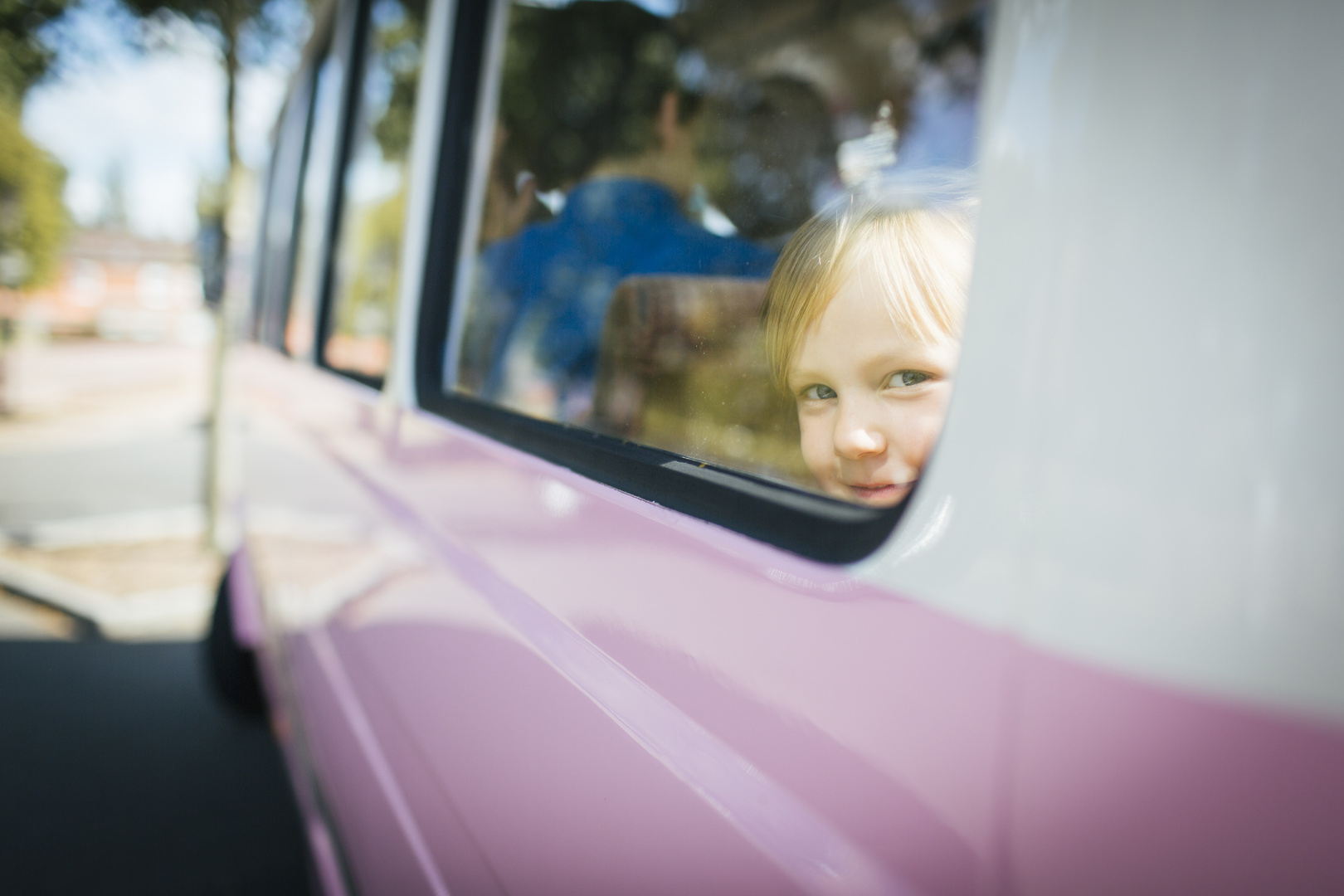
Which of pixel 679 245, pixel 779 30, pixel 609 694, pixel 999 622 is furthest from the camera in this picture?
pixel 779 30

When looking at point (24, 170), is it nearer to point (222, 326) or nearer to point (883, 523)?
point (222, 326)

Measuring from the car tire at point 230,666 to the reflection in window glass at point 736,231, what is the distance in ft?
8.23

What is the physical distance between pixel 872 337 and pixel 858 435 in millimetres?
100

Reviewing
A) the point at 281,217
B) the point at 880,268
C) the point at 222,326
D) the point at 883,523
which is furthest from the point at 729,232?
the point at 222,326

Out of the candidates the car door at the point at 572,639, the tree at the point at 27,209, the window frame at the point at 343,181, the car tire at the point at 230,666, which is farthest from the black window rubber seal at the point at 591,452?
the tree at the point at 27,209

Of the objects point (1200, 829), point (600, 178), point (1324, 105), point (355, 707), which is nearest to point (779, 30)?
point (600, 178)

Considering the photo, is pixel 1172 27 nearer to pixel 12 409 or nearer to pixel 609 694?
pixel 609 694

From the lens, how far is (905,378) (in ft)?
2.74

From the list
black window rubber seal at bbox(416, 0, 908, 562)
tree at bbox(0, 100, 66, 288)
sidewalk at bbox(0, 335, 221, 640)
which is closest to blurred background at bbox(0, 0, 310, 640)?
sidewalk at bbox(0, 335, 221, 640)

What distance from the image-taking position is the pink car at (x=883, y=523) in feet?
1.34

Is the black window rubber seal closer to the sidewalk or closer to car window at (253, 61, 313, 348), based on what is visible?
car window at (253, 61, 313, 348)

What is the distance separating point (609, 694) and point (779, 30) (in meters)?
2.13

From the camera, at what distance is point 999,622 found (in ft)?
1.64

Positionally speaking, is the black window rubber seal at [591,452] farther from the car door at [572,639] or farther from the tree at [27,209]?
the tree at [27,209]
